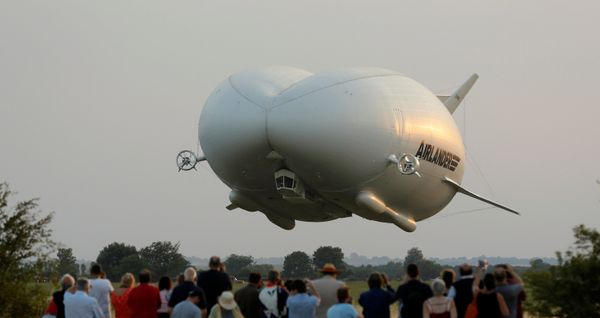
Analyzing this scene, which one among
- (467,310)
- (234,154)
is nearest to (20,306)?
(234,154)

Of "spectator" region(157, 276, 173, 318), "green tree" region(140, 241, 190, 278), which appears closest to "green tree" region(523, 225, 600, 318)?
"spectator" region(157, 276, 173, 318)

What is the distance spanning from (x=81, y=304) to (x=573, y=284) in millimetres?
11243

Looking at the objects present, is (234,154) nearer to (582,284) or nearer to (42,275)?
(42,275)

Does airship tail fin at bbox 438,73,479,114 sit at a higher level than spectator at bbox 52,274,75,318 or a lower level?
higher

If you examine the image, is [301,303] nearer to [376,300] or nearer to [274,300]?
[376,300]

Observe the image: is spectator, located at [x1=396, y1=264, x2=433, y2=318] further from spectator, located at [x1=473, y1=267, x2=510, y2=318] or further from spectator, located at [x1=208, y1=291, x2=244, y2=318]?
spectator, located at [x1=208, y1=291, x2=244, y2=318]

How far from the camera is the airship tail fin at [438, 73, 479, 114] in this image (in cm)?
4734

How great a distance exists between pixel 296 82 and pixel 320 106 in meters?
2.15

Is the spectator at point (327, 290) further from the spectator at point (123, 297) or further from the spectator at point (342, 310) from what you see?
the spectator at point (123, 297)

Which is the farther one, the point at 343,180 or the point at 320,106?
the point at 343,180

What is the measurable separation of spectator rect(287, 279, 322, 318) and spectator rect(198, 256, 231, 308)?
6.94 ft

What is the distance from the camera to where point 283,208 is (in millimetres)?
41938

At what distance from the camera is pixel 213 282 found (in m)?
21.4

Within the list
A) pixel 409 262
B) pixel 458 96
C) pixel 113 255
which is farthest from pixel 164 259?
pixel 409 262
